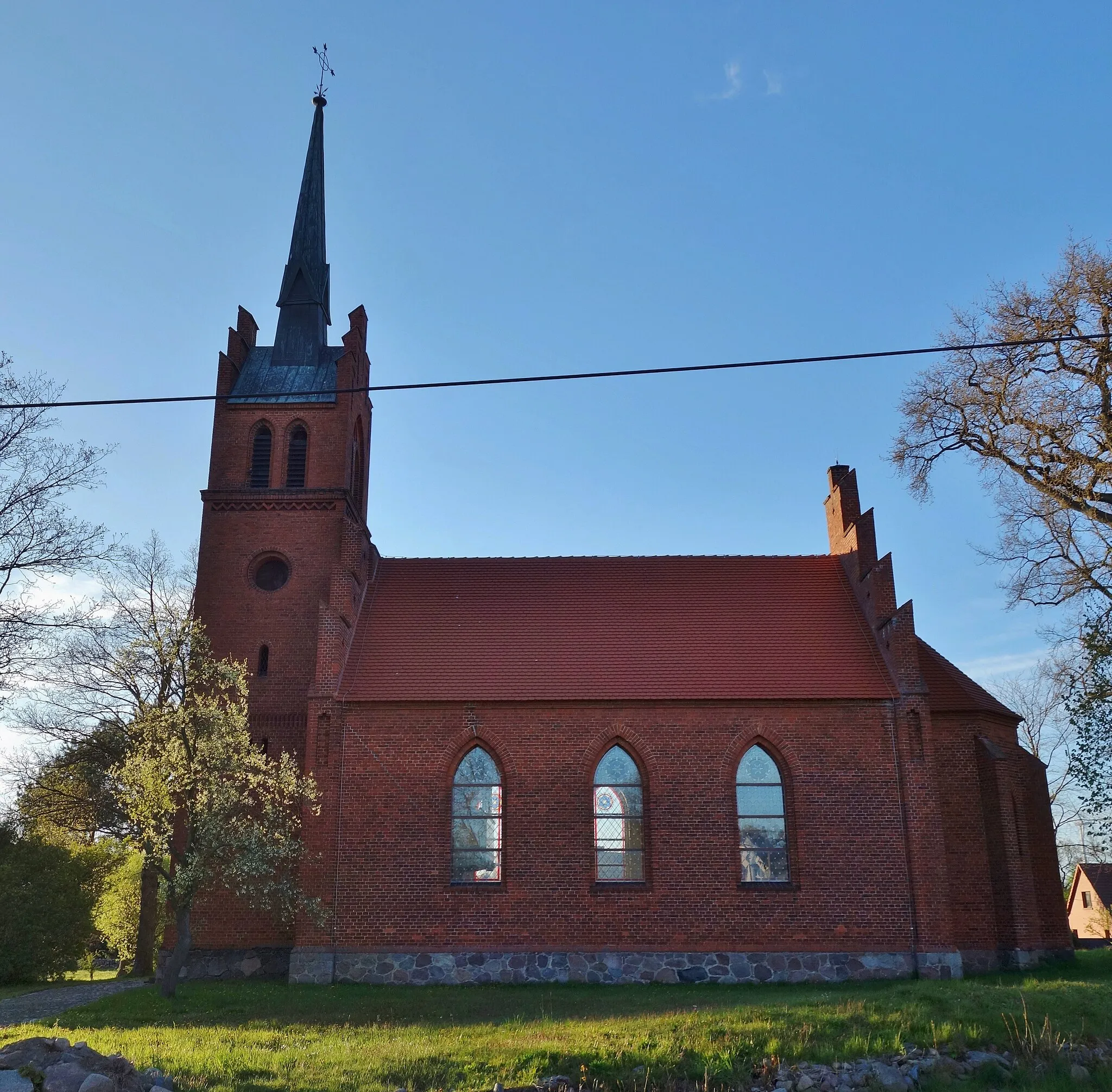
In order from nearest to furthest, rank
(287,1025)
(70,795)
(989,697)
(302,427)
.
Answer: (287,1025) < (989,697) < (302,427) < (70,795)

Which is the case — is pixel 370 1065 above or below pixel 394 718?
below

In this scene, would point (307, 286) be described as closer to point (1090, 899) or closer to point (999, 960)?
point (999, 960)

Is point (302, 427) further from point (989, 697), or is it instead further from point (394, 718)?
point (989, 697)

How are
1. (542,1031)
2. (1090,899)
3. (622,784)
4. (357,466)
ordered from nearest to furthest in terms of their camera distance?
(542,1031)
(622,784)
(357,466)
(1090,899)

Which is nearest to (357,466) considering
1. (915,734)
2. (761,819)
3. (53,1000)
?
(761,819)

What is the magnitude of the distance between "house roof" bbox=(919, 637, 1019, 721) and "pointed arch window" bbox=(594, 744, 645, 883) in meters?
7.22

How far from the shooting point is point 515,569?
86.7 ft

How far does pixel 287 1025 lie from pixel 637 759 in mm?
9578

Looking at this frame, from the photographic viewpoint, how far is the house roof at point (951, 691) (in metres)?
23.0

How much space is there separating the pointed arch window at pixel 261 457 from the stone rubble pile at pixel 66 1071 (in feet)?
54.2

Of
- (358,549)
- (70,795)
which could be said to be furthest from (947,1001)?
(70,795)

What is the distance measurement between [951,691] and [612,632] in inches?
318

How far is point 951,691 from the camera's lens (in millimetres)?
23469

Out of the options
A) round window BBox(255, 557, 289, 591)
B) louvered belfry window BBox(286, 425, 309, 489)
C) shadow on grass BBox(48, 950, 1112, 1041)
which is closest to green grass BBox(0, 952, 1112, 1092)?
shadow on grass BBox(48, 950, 1112, 1041)
